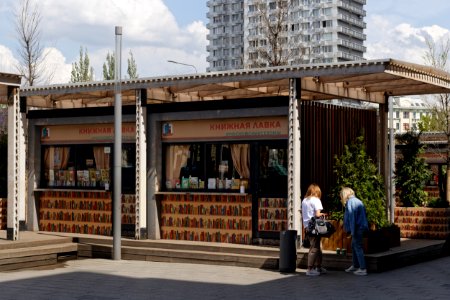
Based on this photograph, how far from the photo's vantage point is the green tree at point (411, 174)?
20.6m

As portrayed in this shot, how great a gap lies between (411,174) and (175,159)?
5.83m

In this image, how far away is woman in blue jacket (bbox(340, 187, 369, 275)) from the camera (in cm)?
1560

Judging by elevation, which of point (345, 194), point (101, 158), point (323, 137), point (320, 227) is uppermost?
point (323, 137)

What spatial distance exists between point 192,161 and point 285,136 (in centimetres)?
268

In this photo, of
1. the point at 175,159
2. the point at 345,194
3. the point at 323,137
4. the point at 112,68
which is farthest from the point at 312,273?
the point at 112,68

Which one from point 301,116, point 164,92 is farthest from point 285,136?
point 164,92

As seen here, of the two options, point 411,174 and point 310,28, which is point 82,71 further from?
point 310,28

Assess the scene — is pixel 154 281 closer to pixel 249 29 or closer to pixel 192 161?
pixel 192 161

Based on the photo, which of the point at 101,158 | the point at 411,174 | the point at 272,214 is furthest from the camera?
the point at 101,158

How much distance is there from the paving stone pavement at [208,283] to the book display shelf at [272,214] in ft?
4.89

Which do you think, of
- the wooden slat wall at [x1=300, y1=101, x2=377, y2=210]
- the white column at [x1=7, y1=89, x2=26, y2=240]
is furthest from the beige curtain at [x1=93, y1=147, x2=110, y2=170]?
the wooden slat wall at [x1=300, y1=101, x2=377, y2=210]

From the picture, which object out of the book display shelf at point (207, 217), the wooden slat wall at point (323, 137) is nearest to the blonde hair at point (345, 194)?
the wooden slat wall at point (323, 137)

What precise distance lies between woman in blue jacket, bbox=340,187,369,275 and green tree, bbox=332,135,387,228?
4.28 feet

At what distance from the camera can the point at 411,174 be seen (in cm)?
2059
